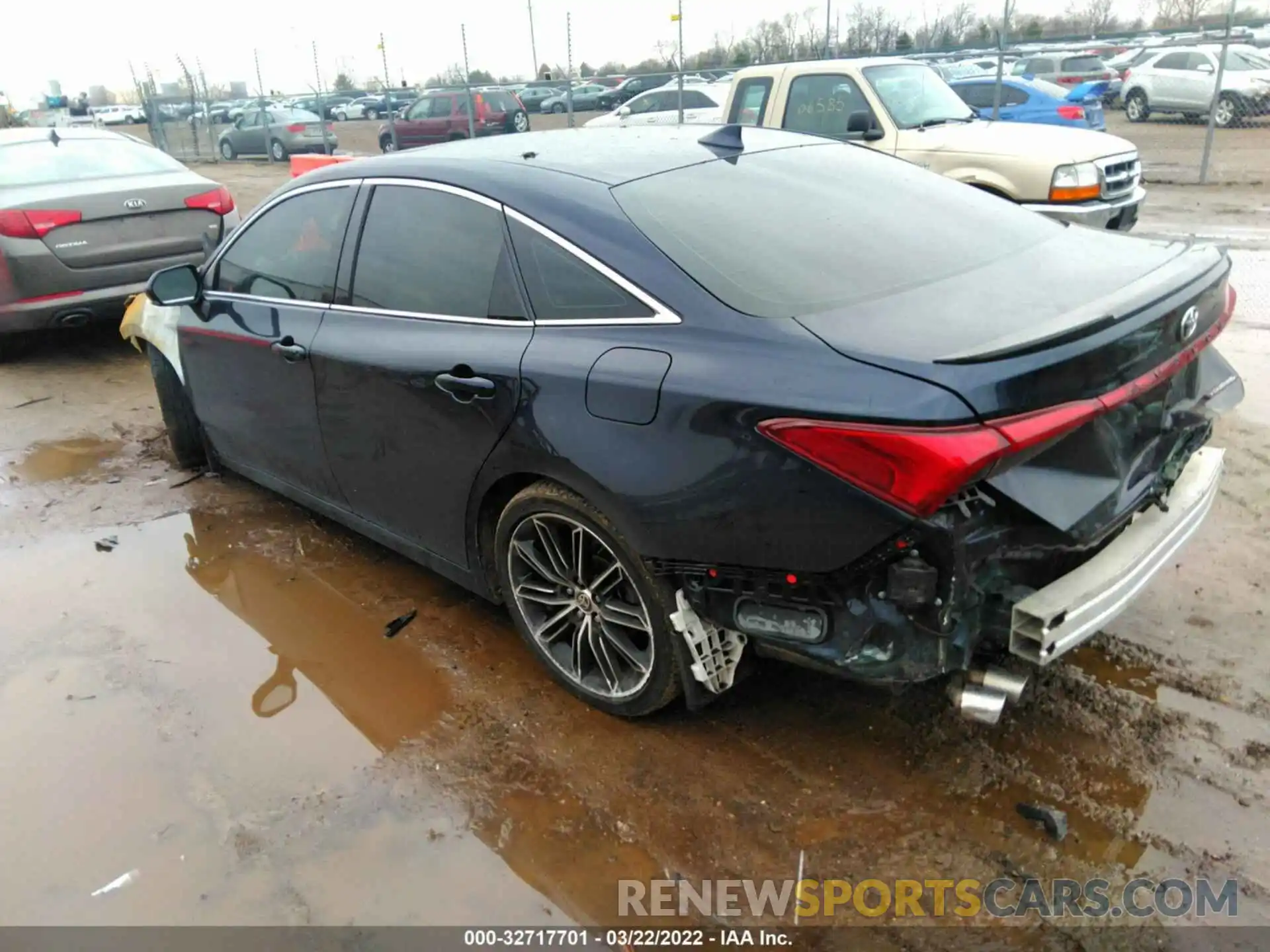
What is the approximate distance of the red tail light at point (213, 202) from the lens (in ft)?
24.8

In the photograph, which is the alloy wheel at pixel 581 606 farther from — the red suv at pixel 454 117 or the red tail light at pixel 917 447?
the red suv at pixel 454 117

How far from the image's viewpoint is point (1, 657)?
372 cm

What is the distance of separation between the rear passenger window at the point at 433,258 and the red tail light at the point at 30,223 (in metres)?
4.49

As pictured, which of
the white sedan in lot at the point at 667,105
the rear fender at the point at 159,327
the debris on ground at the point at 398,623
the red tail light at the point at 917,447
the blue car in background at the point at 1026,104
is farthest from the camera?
the white sedan in lot at the point at 667,105

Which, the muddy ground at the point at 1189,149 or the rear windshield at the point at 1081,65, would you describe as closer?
the muddy ground at the point at 1189,149

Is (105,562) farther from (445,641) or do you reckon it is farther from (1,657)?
(445,641)

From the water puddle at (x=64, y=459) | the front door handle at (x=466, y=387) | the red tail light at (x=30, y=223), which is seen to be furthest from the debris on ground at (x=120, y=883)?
the red tail light at (x=30, y=223)

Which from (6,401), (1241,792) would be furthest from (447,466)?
(6,401)

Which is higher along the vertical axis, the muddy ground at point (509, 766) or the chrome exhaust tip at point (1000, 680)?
the chrome exhaust tip at point (1000, 680)

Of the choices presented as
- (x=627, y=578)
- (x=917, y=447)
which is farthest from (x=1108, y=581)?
(x=627, y=578)

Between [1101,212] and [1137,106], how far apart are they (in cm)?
1652

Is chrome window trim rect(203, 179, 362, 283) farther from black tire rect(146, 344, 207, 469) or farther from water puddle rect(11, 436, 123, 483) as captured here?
water puddle rect(11, 436, 123, 483)

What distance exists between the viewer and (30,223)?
6.79m

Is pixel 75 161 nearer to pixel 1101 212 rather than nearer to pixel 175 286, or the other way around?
pixel 175 286
